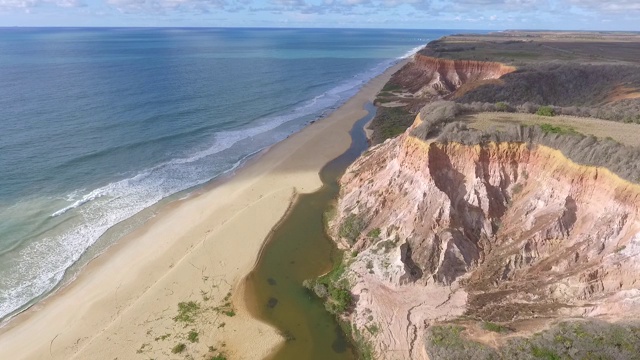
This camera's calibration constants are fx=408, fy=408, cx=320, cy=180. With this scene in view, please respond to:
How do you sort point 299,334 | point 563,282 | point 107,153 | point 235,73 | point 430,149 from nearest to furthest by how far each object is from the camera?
point 563,282 → point 299,334 → point 430,149 → point 107,153 → point 235,73

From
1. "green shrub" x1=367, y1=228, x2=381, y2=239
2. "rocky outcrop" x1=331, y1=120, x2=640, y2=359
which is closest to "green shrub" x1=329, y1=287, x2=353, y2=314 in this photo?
"rocky outcrop" x1=331, y1=120, x2=640, y2=359

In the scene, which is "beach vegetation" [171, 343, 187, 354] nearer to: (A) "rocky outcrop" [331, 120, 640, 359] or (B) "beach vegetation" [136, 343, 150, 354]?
(B) "beach vegetation" [136, 343, 150, 354]

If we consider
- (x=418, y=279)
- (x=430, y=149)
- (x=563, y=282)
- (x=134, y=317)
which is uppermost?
(x=430, y=149)

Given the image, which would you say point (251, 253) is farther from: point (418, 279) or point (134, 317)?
point (418, 279)

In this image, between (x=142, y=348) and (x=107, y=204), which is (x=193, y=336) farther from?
(x=107, y=204)

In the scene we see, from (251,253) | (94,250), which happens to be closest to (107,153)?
(94,250)

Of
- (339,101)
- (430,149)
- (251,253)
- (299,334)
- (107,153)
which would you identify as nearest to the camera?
(299,334)

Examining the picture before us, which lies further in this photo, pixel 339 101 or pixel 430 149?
pixel 339 101

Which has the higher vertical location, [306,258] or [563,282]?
[563,282]
